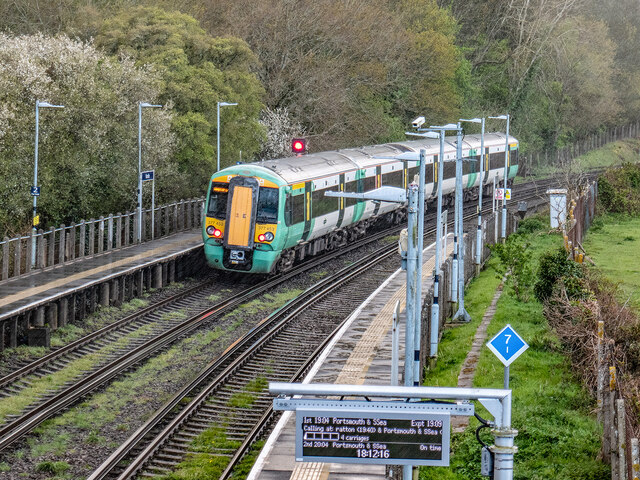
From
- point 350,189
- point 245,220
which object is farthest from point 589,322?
point 350,189

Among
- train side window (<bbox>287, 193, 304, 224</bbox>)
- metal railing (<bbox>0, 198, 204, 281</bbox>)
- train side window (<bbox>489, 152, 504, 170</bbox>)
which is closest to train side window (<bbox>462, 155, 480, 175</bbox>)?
train side window (<bbox>489, 152, 504, 170</bbox>)

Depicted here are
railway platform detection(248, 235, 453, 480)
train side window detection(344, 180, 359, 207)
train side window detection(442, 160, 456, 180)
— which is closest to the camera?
railway platform detection(248, 235, 453, 480)

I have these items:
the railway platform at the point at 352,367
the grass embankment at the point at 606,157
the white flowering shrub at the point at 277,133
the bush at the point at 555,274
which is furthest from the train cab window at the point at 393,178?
the grass embankment at the point at 606,157

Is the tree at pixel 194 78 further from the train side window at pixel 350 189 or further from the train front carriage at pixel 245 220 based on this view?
the train front carriage at pixel 245 220

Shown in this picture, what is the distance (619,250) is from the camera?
38562 mm

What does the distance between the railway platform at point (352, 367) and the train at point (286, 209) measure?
3.31m

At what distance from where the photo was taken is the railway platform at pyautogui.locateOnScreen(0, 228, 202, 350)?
75.7 ft

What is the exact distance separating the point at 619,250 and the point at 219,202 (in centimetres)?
1746

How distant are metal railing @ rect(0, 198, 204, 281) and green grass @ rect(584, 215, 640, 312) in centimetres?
1565

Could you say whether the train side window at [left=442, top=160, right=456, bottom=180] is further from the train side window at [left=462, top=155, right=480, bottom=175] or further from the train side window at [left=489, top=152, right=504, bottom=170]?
the train side window at [left=489, top=152, right=504, bottom=170]

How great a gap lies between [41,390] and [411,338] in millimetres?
8418

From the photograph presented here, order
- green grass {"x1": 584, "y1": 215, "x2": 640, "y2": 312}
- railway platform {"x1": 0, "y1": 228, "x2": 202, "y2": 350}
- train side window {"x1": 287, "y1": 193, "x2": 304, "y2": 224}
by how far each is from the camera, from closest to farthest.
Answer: railway platform {"x1": 0, "y1": 228, "x2": 202, "y2": 350} → train side window {"x1": 287, "y1": 193, "x2": 304, "y2": 224} → green grass {"x1": 584, "y1": 215, "x2": 640, "y2": 312}

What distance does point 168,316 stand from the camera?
26.5 m

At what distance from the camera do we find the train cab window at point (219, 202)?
96.0 ft
